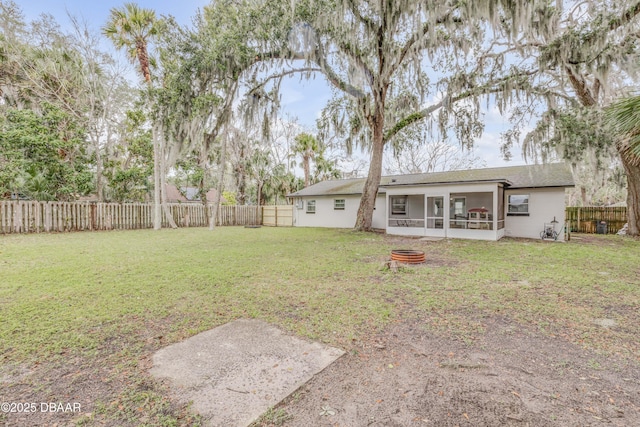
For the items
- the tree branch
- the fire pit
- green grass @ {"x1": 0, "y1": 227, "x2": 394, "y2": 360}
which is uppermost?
the tree branch

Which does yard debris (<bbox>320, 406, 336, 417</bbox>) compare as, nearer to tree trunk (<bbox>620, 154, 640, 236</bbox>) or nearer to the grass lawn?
the grass lawn

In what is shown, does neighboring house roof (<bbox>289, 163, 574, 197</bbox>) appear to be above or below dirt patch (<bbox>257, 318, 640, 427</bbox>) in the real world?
above

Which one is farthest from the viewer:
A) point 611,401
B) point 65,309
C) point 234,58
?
point 234,58

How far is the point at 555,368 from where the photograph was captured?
228cm

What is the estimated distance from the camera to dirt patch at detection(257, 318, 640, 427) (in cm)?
174

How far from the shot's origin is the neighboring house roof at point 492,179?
36.1 feet

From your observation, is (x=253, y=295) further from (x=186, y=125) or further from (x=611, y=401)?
(x=186, y=125)

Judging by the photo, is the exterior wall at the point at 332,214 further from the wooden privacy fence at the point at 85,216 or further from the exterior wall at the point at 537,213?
the exterior wall at the point at 537,213

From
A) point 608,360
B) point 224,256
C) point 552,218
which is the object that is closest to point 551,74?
point 552,218

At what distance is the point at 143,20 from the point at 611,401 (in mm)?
15916

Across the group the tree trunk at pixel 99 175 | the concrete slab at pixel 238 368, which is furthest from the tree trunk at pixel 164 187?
the concrete slab at pixel 238 368

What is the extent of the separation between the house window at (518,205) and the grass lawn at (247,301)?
478 centimetres

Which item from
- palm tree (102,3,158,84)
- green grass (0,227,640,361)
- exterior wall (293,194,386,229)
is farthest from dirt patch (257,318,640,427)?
palm tree (102,3,158,84)

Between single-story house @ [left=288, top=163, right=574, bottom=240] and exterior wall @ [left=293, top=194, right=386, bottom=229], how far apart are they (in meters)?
0.05
